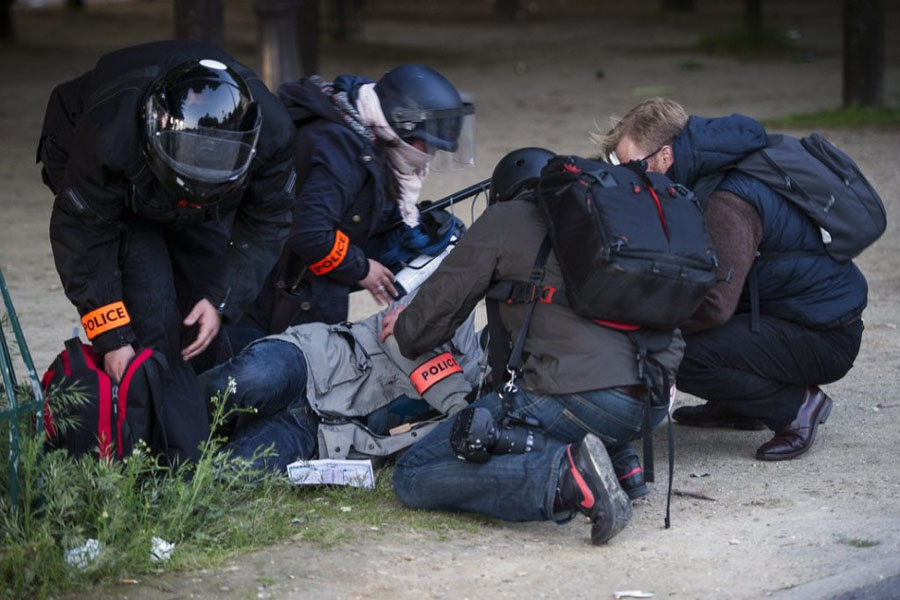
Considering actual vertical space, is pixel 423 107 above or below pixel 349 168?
above

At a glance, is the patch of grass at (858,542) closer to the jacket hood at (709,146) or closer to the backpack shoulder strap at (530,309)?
the backpack shoulder strap at (530,309)

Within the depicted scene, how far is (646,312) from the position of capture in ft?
12.6

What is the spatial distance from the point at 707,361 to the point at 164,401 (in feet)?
5.85

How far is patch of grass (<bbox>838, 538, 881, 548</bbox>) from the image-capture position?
3.90 m

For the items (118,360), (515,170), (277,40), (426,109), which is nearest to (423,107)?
(426,109)

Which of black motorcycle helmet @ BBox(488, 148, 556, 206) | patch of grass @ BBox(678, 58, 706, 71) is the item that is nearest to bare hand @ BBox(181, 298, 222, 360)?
black motorcycle helmet @ BBox(488, 148, 556, 206)

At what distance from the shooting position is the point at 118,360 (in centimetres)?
407

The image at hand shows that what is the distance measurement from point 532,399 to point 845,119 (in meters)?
8.56

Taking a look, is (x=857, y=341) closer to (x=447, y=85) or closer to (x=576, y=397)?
(x=576, y=397)

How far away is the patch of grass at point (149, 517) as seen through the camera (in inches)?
138

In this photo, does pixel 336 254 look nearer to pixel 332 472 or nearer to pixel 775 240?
pixel 332 472

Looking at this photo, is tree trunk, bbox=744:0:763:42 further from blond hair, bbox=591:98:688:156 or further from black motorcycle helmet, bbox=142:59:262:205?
black motorcycle helmet, bbox=142:59:262:205

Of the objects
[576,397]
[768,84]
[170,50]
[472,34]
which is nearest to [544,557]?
[576,397]

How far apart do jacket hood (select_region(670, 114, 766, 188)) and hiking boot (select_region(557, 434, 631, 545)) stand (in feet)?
3.44
